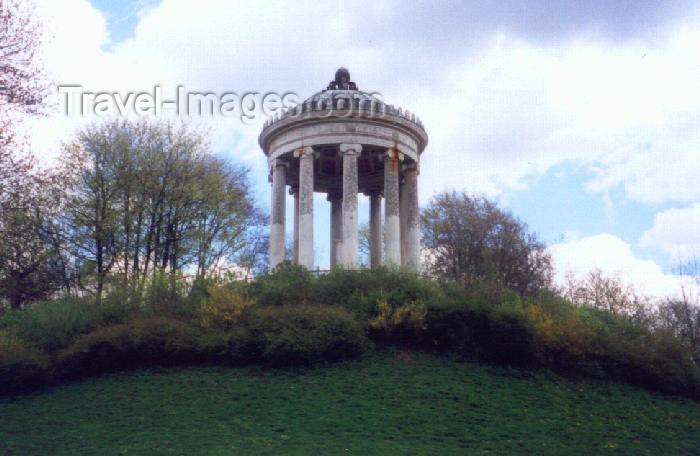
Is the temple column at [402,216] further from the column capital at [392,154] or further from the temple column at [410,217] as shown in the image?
the column capital at [392,154]

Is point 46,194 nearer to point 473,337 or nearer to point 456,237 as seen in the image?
point 473,337

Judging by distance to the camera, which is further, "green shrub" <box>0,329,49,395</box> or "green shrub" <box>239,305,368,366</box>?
"green shrub" <box>239,305,368,366</box>

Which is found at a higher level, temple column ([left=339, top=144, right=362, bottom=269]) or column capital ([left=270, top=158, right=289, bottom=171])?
column capital ([left=270, top=158, right=289, bottom=171])

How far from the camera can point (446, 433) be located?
14102mm

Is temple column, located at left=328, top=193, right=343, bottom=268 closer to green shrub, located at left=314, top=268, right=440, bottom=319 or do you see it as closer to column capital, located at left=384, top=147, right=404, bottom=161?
column capital, located at left=384, top=147, right=404, bottom=161

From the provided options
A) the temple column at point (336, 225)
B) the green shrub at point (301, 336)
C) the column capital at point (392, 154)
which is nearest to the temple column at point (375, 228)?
the temple column at point (336, 225)

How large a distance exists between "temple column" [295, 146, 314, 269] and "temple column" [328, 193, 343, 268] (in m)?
4.73

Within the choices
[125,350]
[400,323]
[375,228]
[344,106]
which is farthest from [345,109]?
[125,350]

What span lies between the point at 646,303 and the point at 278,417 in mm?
34090

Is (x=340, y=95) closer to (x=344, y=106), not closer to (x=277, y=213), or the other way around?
(x=344, y=106)

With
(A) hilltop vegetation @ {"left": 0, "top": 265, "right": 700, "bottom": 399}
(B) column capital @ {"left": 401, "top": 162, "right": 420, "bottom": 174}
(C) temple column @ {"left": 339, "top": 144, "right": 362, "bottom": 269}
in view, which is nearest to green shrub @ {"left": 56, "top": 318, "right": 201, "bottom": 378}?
(A) hilltop vegetation @ {"left": 0, "top": 265, "right": 700, "bottom": 399}

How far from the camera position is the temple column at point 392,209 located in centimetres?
2830

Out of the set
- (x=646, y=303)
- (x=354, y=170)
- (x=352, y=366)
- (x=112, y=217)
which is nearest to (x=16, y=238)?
(x=112, y=217)

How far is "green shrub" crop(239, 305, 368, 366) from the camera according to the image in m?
18.7
